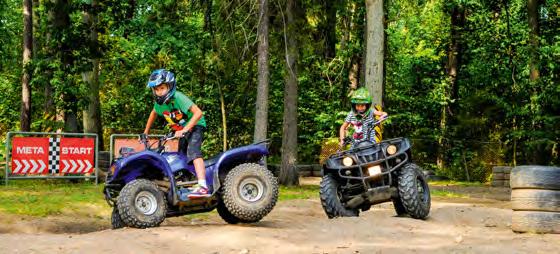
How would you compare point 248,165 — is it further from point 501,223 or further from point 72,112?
point 72,112

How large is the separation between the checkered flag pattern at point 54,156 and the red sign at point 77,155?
0.10 m

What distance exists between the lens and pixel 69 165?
1862 cm

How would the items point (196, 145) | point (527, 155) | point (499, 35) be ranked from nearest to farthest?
point (196, 145), point (527, 155), point (499, 35)

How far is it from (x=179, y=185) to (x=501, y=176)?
17.9m

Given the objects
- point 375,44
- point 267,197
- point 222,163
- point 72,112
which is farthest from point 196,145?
point 72,112

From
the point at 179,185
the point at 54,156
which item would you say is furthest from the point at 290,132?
the point at 179,185

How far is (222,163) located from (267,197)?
76 cm

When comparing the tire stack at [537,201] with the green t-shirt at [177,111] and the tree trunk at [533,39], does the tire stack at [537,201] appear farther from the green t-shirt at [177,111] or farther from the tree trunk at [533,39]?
the tree trunk at [533,39]

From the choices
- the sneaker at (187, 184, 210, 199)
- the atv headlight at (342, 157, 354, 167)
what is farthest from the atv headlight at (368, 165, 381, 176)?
the sneaker at (187, 184, 210, 199)

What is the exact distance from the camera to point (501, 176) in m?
24.7

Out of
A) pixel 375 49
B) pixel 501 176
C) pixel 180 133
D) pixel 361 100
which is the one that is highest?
pixel 375 49

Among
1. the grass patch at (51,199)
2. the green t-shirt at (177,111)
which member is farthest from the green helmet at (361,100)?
the grass patch at (51,199)

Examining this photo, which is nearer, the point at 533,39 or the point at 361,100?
the point at 361,100

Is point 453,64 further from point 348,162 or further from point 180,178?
point 180,178
